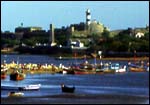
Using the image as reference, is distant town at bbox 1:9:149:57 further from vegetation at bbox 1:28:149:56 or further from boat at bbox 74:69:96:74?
boat at bbox 74:69:96:74

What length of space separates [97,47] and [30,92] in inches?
4418

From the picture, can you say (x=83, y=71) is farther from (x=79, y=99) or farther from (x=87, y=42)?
(x=87, y=42)

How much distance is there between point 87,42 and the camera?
570 ft

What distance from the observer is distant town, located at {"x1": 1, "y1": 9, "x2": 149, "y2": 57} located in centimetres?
14325

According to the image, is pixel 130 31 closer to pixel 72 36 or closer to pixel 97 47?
pixel 72 36

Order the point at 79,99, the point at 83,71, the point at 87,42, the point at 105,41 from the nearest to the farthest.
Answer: the point at 79,99, the point at 83,71, the point at 105,41, the point at 87,42

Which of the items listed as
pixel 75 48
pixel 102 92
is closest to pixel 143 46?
pixel 75 48

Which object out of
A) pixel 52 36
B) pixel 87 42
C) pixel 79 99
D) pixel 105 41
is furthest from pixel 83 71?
pixel 52 36

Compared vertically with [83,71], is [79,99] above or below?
below

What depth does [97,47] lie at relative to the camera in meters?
153

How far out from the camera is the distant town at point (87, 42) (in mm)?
143250

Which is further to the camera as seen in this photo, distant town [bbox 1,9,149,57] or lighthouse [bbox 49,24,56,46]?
lighthouse [bbox 49,24,56,46]

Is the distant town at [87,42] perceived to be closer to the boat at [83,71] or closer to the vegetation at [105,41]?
the vegetation at [105,41]

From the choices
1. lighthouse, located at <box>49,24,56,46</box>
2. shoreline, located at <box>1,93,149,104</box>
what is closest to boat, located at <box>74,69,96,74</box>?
shoreline, located at <box>1,93,149,104</box>
